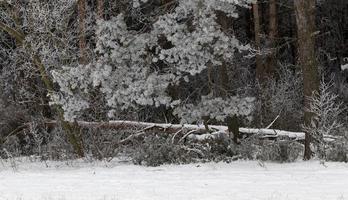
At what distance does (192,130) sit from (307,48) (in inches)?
162

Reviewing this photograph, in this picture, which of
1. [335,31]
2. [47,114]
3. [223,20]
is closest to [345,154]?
[223,20]

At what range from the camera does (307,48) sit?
13.4m

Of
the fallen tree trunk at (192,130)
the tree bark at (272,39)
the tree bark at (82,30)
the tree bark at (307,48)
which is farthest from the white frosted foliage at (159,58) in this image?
the tree bark at (272,39)

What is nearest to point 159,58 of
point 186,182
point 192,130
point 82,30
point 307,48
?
point 192,130

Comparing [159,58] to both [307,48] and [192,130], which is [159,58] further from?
[307,48]

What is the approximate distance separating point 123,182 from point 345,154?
483 cm

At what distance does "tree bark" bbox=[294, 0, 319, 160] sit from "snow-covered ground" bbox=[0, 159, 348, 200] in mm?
1686

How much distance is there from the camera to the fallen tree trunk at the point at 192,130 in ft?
51.8

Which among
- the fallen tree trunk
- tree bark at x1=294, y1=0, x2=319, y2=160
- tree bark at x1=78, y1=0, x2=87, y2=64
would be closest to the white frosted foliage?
tree bark at x1=294, y1=0, x2=319, y2=160

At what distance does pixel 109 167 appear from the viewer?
14.0 meters

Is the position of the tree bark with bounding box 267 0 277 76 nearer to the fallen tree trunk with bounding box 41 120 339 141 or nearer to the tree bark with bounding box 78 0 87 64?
the fallen tree trunk with bounding box 41 120 339 141

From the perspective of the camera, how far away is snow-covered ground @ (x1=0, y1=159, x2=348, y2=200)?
9391 mm

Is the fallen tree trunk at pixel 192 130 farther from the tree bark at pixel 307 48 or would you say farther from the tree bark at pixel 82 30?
the tree bark at pixel 307 48

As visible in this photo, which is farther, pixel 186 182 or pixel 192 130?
pixel 192 130
